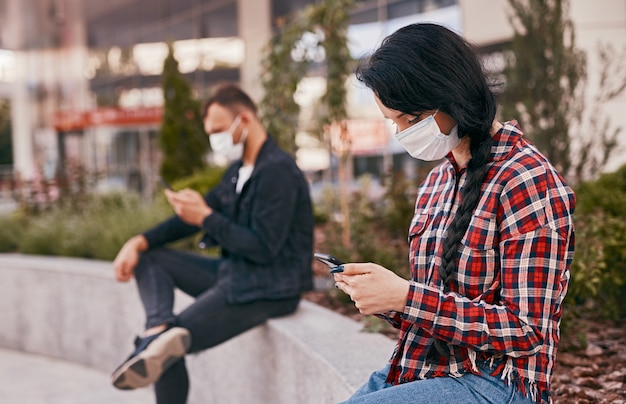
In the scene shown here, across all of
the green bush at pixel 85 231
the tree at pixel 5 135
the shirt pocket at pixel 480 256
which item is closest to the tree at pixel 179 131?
the green bush at pixel 85 231

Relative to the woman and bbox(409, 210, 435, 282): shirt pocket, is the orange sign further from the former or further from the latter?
the woman

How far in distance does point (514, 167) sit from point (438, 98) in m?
0.22

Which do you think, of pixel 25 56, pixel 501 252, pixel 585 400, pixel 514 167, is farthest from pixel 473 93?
pixel 25 56

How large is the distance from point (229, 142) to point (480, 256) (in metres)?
2.31

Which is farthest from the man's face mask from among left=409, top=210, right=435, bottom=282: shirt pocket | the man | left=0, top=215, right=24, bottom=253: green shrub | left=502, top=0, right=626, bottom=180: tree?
left=0, top=215, right=24, bottom=253: green shrub

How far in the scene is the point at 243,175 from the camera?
13.0ft

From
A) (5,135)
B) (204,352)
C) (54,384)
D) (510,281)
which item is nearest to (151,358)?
(204,352)

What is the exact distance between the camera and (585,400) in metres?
2.73

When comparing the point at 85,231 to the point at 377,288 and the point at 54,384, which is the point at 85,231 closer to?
the point at 54,384

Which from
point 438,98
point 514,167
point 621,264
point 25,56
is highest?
point 25,56

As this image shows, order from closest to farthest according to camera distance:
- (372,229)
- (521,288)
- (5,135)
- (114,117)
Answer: (521,288)
(372,229)
(114,117)
(5,135)

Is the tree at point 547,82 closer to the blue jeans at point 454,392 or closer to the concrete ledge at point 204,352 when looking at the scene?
the concrete ledge at point 204,352

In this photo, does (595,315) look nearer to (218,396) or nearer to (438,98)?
(218,396)

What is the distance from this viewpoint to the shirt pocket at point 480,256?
1.74 meters
